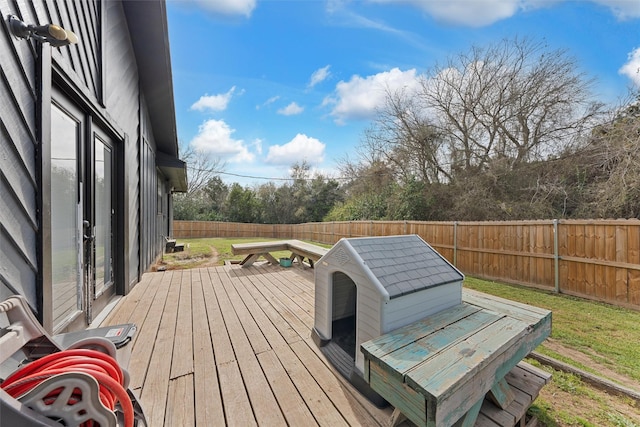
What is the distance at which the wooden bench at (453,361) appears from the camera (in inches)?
48.2

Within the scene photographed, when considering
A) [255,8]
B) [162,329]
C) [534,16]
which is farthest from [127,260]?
[534,16]

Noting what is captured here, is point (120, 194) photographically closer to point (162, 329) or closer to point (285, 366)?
point (162, 329)

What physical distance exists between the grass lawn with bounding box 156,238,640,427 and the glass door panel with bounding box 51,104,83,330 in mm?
3959

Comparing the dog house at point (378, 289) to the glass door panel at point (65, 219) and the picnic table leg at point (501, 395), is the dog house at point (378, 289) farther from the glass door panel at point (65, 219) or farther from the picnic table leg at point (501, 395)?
the glass door panel at point (65, 219)

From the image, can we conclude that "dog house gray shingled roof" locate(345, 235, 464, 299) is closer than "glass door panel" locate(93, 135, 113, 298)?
Yes

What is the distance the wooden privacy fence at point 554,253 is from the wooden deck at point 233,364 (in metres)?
4.86

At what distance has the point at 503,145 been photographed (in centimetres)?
928

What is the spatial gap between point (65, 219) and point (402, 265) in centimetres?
306

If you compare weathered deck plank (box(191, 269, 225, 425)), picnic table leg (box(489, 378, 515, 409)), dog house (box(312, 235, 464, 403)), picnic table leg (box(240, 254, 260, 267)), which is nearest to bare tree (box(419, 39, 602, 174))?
picnic table leg (box(240, 254, 260, 267))

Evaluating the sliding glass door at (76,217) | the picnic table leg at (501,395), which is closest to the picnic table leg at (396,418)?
the picnic table leg at (501,395)

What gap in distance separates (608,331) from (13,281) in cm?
594

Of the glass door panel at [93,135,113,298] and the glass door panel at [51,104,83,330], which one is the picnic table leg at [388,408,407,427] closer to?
the glass door panel at [51,104,83,330]

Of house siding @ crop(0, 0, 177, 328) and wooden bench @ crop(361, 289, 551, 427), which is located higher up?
house siding @ crop(0, 0, 177, 328)

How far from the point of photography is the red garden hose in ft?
3.03
